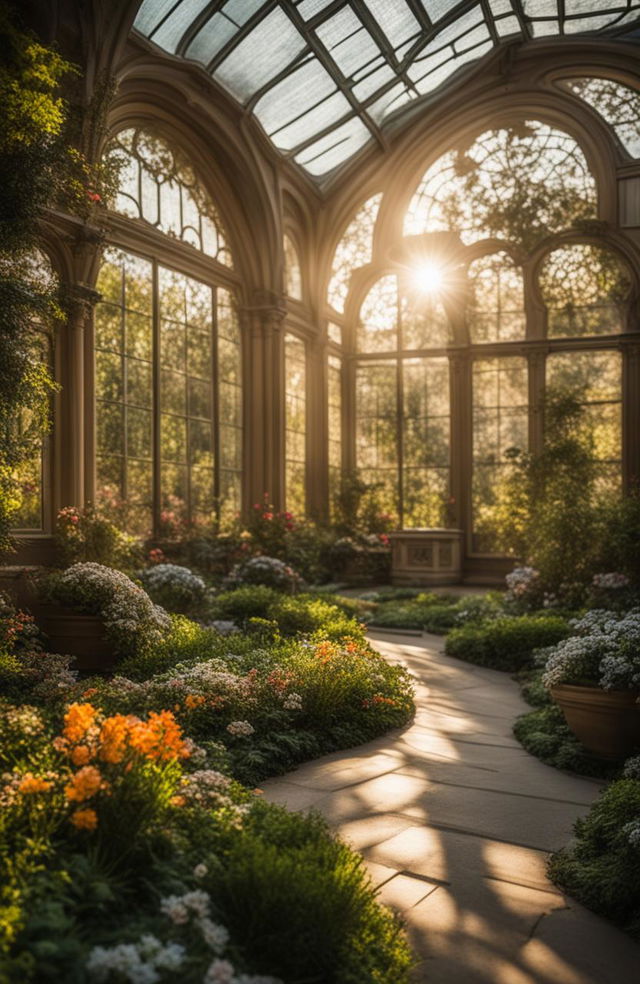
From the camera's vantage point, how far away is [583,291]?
14.6 metres

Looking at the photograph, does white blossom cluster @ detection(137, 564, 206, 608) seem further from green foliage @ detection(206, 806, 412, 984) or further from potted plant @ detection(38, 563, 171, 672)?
green foliage @ detection(206, 806, 412, 984)

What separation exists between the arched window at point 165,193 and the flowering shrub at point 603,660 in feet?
25.0

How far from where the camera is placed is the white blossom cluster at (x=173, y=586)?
26.5 feet

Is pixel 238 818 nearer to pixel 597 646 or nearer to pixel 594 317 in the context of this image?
pixel 597 646

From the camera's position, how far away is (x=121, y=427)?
32.5ft

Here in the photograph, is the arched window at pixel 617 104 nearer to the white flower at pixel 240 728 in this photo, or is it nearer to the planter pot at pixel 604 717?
the planter pot at pixel 604 717

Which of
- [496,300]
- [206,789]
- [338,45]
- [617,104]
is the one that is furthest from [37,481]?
[617,104]

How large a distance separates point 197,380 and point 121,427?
2015 mm

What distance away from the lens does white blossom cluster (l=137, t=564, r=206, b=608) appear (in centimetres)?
808

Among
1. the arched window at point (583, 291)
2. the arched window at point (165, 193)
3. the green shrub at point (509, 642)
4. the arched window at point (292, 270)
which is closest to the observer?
the green shrub at point (509, 642)

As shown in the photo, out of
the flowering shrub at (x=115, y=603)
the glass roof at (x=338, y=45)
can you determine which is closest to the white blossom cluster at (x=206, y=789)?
the flowering shrub at (x=115, y=603)

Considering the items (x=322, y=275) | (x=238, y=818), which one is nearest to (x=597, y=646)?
(x=238, y=818)

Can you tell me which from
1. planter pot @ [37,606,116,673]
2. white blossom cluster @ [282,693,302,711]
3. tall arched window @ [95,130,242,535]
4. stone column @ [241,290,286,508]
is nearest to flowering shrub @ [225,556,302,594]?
tall arched window @ [95,130,242,535]

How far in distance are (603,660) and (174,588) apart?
4.69 m
